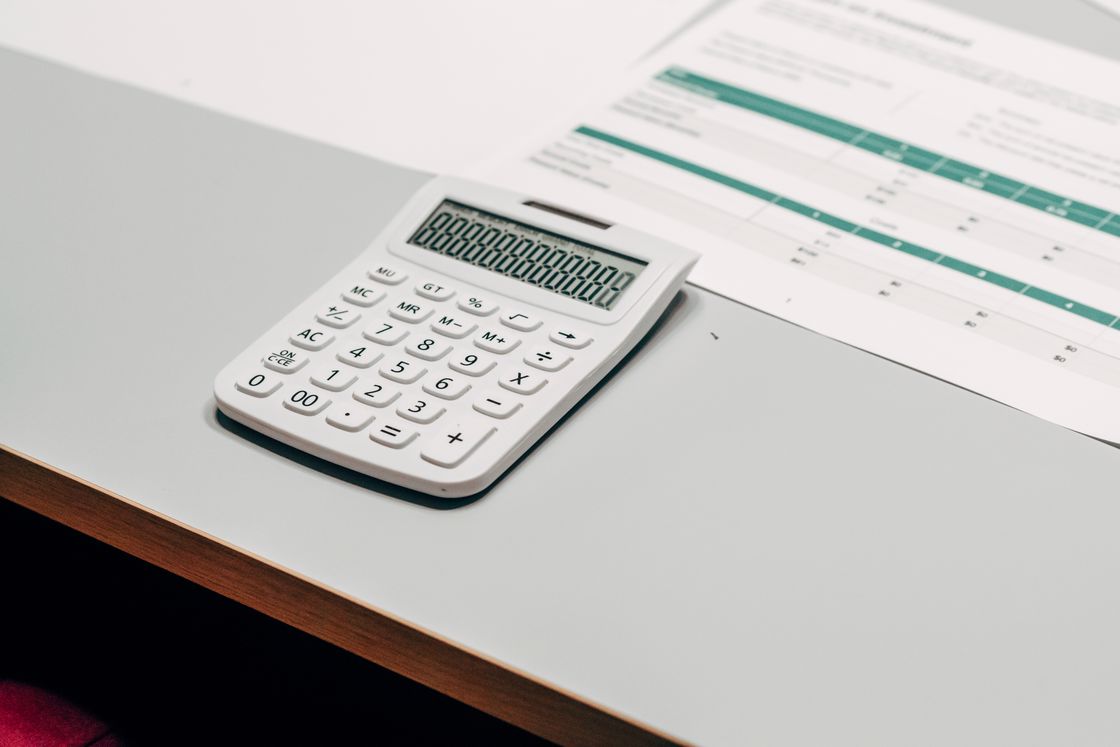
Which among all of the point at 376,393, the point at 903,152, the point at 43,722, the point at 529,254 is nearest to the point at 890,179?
the point at 903,152

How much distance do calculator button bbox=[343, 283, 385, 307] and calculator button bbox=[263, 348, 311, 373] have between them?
4 cm

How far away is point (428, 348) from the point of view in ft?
1.62

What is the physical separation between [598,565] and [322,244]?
256 millimetres

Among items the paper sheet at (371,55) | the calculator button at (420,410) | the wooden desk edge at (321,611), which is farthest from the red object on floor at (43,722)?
the paper sheet at (371,55)

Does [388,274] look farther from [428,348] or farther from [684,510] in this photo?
[684,510]

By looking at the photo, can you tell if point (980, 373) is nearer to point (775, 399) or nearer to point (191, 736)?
point (775, 399)

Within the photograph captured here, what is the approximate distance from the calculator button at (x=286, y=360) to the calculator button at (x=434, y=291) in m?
0.06

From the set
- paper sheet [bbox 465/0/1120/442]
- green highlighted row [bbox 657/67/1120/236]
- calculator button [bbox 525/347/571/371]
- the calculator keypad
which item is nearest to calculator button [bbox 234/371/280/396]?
the calculator keypad

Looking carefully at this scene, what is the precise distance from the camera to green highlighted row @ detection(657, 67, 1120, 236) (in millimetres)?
622

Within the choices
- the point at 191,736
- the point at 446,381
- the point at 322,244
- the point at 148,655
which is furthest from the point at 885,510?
the point at 148,655

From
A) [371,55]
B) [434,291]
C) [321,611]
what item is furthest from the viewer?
[371,55]

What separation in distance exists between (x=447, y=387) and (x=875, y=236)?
10.2 inches

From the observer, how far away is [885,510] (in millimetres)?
458

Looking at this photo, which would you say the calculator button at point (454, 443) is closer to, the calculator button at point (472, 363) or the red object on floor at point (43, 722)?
the calculator button at point (472, 363)
